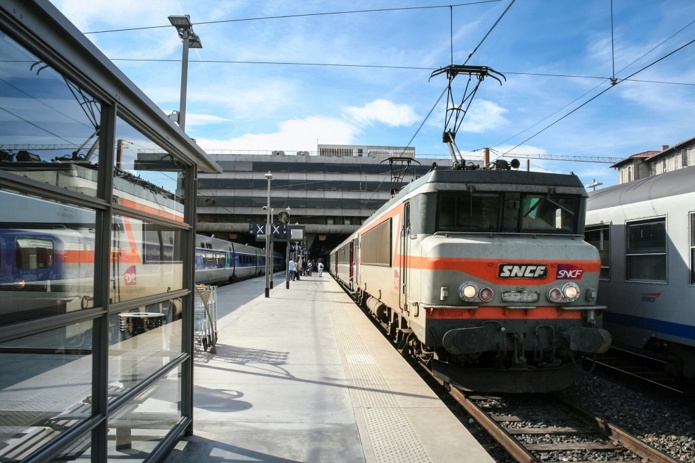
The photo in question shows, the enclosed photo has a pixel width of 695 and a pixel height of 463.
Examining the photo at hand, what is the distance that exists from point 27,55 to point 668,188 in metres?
7.83

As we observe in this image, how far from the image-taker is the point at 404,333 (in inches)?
324

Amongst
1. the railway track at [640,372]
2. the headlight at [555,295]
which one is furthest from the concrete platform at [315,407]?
the railway track at [640,372]

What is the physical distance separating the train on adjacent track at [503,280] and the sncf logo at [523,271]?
1 cm

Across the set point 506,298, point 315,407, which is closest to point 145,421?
point 315,407

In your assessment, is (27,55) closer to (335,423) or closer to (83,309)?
(83,309)

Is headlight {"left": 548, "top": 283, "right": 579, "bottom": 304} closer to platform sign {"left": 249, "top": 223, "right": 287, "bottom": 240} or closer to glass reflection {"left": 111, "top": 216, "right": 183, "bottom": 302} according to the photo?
glass reflection {"left": 111, "top": 216, "right": 183, "bottom": 302}

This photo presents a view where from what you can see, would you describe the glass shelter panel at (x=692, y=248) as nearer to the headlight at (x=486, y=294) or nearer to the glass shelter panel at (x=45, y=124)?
the headlight at (x=486, y=294)

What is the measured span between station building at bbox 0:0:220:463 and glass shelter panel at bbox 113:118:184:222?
0.01 metres

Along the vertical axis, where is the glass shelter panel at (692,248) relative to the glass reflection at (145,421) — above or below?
above

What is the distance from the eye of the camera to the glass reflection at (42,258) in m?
2.34

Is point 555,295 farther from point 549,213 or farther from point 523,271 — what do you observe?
point 549,213

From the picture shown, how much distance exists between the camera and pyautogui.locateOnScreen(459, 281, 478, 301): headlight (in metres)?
6.14

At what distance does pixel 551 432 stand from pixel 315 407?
2541 millimetres

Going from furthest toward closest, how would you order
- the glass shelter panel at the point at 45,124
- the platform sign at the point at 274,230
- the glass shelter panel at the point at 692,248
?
the platform sign at the point at 274,230
the glass shelter panel at the point at 692,248
the glass shelter panel at the point at 45,124
